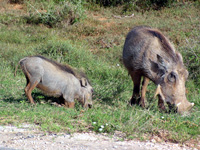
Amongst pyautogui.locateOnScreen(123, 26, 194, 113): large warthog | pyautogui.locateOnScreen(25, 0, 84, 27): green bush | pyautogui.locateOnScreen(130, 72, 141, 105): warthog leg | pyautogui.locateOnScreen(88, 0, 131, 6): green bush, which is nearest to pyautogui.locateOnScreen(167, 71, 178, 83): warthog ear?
pyautogui.locateOnScreen(123, 26, 194, 113): large warthog

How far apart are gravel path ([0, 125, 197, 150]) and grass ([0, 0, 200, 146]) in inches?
6.1

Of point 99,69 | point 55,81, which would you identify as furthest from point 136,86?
point 99,69

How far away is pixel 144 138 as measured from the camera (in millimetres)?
4055

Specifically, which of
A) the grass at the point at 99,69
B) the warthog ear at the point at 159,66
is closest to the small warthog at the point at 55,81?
the grass at the point at 99,69

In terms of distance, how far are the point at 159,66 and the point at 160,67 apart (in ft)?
0.07

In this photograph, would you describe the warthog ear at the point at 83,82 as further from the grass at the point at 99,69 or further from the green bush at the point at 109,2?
the green bush at the point at 109,2

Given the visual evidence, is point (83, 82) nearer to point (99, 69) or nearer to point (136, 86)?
point (136, 86)

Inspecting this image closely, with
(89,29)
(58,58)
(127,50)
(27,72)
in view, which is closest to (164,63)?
(127,50)

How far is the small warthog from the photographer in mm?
5289

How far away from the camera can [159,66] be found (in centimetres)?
547

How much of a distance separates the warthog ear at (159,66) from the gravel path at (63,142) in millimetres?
1695

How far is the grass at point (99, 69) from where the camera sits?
4.33 metres

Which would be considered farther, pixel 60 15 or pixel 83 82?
pixel 60 15

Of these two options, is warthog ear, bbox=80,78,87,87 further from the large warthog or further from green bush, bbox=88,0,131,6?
green bush, bbox=88,0,131,6
